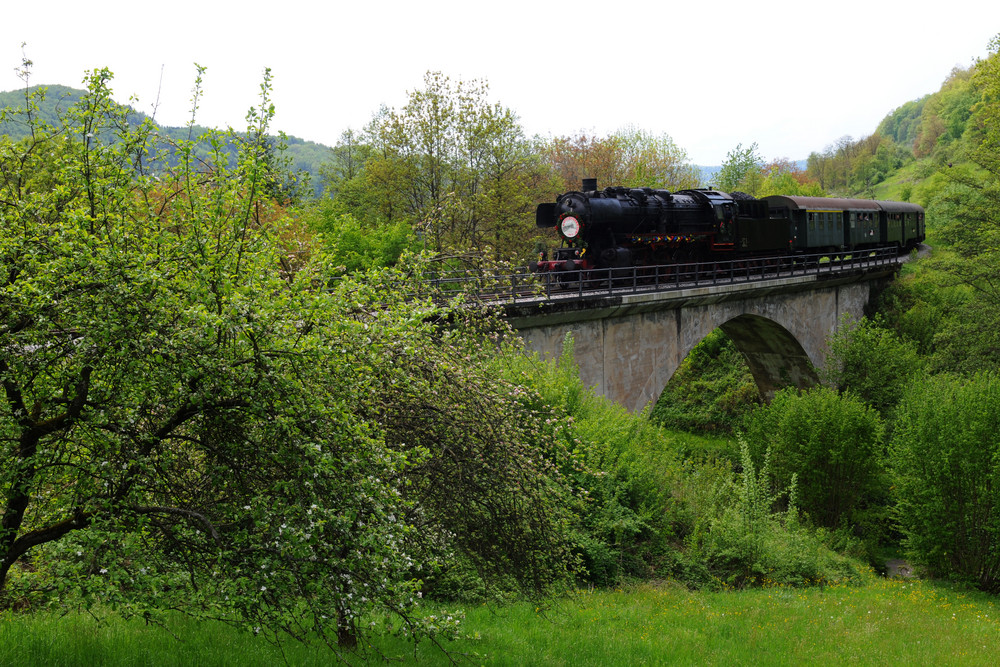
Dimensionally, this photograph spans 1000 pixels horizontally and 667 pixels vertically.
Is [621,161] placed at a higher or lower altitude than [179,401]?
higher

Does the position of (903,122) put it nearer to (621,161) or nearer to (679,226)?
(621,161)

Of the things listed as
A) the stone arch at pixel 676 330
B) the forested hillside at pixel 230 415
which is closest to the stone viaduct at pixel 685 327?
the stone arch at pixel 676 330

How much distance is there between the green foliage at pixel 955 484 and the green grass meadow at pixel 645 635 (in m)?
3.26

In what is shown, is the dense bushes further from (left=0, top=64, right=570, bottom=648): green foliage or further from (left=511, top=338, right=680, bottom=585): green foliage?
(left=0, top=64, right=570, bottom=648): green foliage

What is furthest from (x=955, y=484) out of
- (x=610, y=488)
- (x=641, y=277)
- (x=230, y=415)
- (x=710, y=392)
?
(x=710, y=392)

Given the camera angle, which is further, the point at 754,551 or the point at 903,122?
the point at 903,122

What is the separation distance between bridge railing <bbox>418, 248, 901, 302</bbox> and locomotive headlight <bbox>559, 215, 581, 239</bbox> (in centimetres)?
115

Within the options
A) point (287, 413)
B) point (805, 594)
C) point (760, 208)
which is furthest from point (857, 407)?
point (287, 413)

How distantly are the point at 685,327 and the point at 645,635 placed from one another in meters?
13.6

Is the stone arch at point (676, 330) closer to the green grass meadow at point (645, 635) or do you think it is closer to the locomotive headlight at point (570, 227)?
the locomotive headlight at point (570, 227)

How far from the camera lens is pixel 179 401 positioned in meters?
4.98

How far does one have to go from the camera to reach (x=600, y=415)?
13977 millimetres

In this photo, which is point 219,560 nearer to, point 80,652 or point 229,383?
point 229,383

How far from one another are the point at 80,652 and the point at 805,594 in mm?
11993
